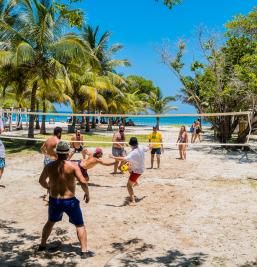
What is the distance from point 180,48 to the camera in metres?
21.8

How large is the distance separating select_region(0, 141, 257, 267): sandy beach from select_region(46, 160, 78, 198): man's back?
3.29ft

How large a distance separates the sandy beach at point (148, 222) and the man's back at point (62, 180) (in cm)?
100

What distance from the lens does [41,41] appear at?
18016 millimetres

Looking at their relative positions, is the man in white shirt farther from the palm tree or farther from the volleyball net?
the palm tree

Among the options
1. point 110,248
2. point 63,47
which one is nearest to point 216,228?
point 110,248

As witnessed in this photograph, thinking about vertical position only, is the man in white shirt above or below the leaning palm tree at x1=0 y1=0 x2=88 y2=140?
below

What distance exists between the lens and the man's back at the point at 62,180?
5180 mm

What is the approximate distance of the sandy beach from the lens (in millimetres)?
5410

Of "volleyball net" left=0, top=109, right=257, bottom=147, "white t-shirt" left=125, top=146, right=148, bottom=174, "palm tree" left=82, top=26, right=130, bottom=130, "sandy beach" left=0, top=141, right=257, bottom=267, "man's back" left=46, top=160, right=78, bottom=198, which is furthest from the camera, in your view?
"palm tree" left=82, top=26, right=130, bottom=130

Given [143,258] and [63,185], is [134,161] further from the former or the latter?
[63,185]

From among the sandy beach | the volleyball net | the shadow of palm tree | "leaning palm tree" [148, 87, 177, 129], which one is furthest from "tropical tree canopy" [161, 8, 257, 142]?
"leaning palm tree" [148, 87, 177, 129]

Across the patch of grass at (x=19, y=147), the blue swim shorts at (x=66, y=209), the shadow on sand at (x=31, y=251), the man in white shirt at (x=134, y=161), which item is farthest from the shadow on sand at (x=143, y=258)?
the patch of grass at (x=19, y=147)

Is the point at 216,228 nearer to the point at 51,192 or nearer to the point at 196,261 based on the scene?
the point at 196,261

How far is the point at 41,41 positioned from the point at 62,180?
14.3 m
